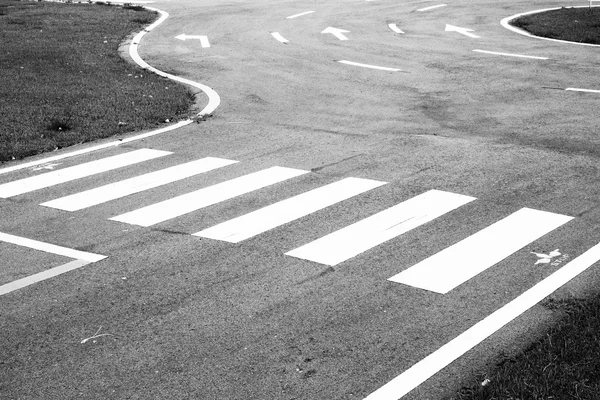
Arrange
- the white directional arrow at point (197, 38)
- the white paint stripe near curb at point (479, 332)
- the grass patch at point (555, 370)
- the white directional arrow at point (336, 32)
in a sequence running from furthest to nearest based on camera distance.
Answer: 1. the white directional arrow at point (336, 32)
2. the white directional arrow at point (197, 38)
3. the white paint stripe near curb at point (479, 332)
4. the grass patch at point (555, 370)

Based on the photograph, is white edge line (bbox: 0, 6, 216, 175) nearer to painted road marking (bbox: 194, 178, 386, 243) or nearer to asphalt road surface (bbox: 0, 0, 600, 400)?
asphalt road surface (bbox: 0, 0, 600, 400)

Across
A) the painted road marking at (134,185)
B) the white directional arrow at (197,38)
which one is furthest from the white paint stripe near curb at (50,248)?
the white directional arrow at (197,38)

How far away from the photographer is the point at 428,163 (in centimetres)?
1162

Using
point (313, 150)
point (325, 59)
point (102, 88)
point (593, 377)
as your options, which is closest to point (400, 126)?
point (313, 150)

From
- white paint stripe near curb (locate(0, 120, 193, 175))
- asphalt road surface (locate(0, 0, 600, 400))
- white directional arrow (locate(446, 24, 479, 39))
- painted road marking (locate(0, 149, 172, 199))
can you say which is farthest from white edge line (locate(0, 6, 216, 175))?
white directional arrow (locate(446, 24, 479, 39))

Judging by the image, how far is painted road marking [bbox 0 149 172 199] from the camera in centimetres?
1083

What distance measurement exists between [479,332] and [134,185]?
5.40m

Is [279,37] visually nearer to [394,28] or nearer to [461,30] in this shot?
[394,28]

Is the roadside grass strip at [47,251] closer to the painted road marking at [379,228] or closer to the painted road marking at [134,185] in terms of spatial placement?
the painted road marking at [134,185]

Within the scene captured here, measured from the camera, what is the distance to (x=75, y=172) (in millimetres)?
11539

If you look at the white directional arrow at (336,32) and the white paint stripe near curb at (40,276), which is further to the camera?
the white directional arrow at (336,32)

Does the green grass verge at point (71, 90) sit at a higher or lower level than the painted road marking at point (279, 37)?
higher

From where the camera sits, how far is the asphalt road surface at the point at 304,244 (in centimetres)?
634

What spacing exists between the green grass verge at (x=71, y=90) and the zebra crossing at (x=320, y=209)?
1.84m
